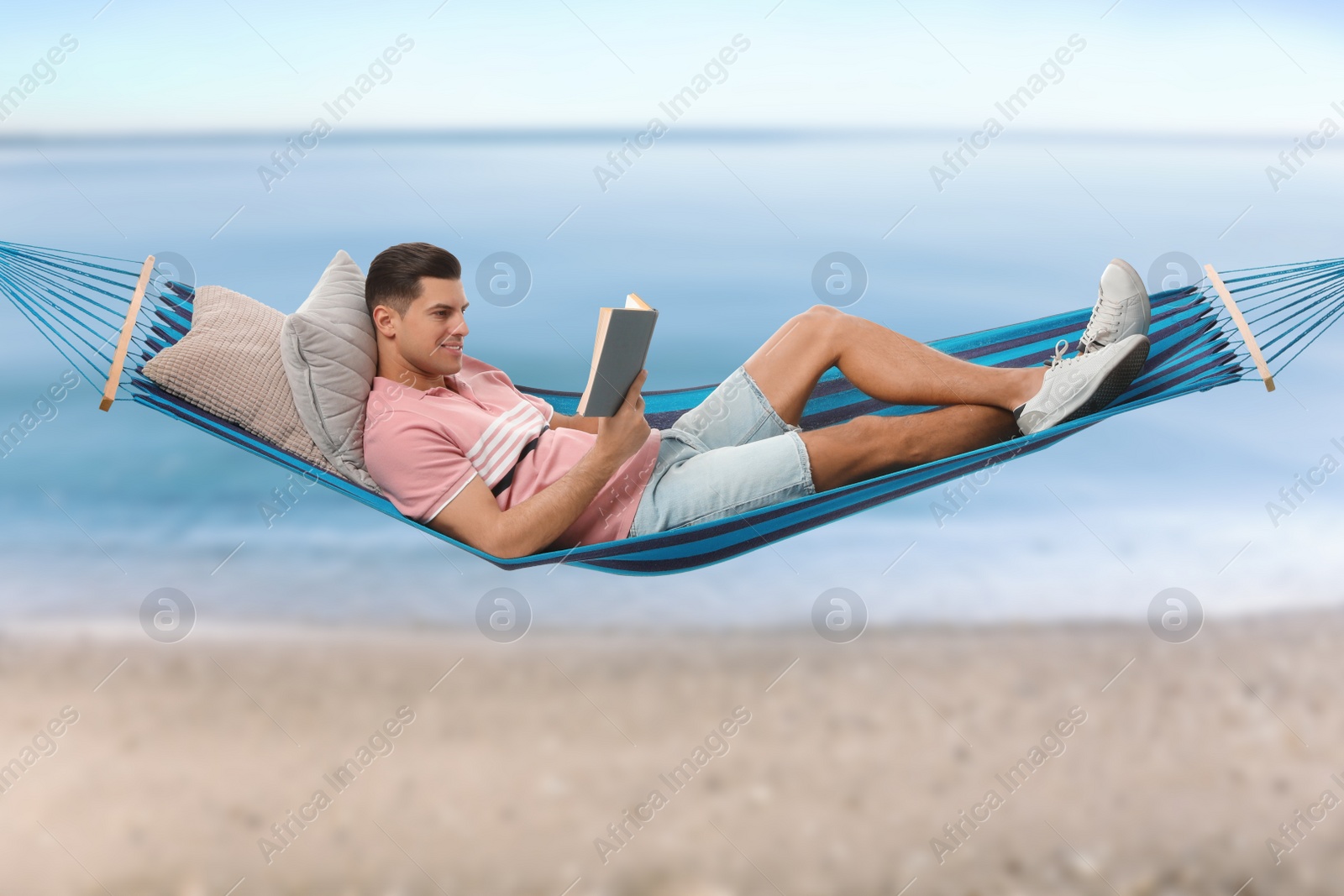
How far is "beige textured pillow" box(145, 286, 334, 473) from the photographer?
2.34 meters

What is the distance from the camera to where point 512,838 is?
218 centimetres

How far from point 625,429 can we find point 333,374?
0.64 metres

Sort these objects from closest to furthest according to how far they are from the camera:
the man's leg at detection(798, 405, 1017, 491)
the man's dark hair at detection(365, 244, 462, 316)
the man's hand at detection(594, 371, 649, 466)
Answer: the man's hand at detection(594, 371, 649, 466)
the man's dark hair at detection(365, 244, 462, 316)
the man's leg at detection(798, 405, 1017, 491)

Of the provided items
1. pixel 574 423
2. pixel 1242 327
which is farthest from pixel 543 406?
pixel 1242 327

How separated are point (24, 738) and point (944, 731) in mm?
2001

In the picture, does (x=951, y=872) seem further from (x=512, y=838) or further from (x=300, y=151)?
(x=300, y=151)

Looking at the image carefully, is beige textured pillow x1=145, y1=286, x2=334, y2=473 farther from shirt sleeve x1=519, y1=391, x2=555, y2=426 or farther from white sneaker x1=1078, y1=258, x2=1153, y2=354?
white sneaker x1=1078, y1=258, x2=1153, y2=354

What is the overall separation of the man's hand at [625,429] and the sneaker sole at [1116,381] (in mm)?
990

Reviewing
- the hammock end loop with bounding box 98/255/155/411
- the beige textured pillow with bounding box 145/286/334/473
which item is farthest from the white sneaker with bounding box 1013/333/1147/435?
the hammock end loop with bounding box 98/255/155/411

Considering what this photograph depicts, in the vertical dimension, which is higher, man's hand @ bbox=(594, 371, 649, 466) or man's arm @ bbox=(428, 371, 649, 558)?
man's hand @ bbox=(594, 371, 649, 466)

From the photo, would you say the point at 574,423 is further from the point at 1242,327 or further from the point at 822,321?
the point at 1242,327

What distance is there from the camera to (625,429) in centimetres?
215

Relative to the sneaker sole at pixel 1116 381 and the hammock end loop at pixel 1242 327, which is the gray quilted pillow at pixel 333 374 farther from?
the hammock end loop at pixel 1242 327

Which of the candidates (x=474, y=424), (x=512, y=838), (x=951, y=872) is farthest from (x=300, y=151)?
(x=951, y=872)
